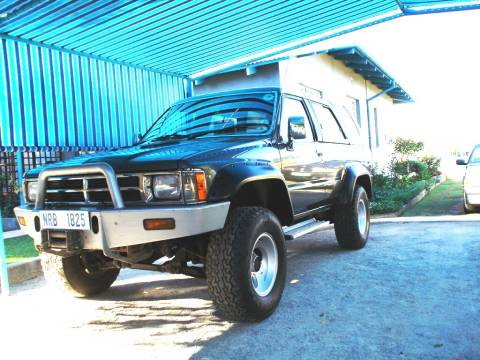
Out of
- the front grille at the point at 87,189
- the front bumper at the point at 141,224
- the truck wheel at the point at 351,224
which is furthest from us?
the truck wheel at the point at 351,224

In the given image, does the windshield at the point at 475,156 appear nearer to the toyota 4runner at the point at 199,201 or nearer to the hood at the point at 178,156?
the toyota 4runner at the point at 199,201

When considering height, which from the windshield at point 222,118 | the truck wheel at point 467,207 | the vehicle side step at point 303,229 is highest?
the windshield at point 222,118

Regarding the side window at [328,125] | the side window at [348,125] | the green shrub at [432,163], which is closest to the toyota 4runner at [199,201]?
the side window at [328,125]

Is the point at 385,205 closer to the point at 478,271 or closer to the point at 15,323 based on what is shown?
the point at 478,271

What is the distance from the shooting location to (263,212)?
3855 mm

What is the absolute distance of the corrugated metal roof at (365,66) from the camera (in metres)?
13.0

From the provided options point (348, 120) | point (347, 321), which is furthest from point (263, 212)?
point (348, 120)

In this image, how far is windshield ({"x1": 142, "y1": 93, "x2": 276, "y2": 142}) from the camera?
452cm

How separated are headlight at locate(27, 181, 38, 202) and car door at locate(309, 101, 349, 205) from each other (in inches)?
113

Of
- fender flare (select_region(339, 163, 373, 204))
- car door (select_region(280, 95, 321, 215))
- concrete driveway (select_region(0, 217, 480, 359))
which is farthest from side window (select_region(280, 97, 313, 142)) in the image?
concrete driveway (select_region(0, 217, 480, 359))

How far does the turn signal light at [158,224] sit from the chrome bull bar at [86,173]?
231 millimetres

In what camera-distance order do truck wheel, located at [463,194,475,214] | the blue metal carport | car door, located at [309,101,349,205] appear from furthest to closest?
truck wheel, located at [463,194,475,214]
the blue metal carport
car door, located at [309,101,349,205]

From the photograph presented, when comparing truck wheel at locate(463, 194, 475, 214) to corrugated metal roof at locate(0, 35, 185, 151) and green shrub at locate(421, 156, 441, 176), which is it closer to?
corrugated metal roof at locate(0, 35, 185, 151)

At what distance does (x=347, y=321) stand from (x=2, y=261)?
138 inches
